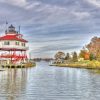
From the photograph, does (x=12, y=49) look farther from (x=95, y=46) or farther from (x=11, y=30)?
(x=95, y=46)

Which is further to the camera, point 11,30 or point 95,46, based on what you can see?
point 95,46

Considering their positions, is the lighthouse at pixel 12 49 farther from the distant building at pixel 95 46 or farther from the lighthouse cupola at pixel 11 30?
the distant building at pixel 95 46

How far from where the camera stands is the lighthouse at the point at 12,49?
5541 inches

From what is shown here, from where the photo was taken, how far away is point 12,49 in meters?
140

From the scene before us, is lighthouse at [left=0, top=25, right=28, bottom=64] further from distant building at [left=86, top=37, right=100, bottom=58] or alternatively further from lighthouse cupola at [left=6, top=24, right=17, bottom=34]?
distant building at [left=86, top=37, right=100, bottom=58]

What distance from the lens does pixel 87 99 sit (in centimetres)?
3466

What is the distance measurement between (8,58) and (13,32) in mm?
13324

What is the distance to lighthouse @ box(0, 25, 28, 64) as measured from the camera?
140750 mm

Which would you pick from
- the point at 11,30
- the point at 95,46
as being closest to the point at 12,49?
the point at 11,30

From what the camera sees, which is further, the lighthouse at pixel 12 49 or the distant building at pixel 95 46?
the distant building at pixel 95 46

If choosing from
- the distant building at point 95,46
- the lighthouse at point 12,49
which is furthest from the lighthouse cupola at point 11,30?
the distant building at point 95,46

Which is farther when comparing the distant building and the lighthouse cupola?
the distant building

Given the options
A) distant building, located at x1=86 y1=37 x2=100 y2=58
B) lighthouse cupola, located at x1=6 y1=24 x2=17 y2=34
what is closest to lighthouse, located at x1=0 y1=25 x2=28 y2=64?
lighthouse cupola, located at x1=6 y1=24 x2=17 y2=34

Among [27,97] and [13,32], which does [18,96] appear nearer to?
[27,97]
